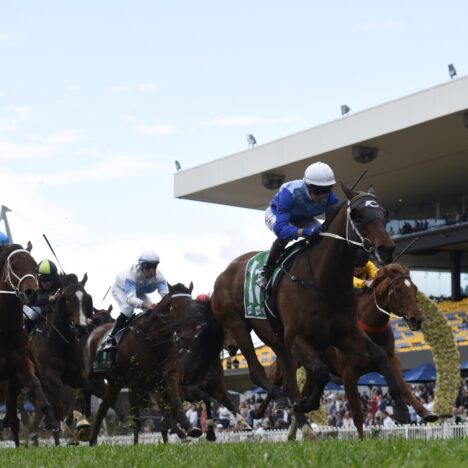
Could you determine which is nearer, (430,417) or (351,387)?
(430,417)

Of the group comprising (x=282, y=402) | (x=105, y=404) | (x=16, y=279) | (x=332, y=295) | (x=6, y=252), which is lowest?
(x=105, y=404)

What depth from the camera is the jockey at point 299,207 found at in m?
8.61

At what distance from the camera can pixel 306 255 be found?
8484mm

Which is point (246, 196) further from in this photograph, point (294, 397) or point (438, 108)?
point (294, 397)

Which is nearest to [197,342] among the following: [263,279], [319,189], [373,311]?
[373,311]

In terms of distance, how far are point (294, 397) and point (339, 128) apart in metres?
24.2

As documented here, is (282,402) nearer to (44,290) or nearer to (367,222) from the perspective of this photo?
(367,222)

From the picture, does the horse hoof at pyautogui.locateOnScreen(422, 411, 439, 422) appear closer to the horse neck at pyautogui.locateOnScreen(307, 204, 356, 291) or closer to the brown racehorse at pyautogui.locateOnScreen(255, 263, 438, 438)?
the horse neck at pyautogui.locateOnScreen(307, 204, 356, 291)

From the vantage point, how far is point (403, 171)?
1410 inches

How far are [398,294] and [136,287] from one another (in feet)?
9.88

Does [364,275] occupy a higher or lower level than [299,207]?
lower

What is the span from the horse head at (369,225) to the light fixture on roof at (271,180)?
27973mm

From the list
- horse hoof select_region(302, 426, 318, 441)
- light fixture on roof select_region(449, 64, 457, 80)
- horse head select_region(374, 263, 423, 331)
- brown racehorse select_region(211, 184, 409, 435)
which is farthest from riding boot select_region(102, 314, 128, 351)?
light fixture on roof select_region(449, 64, 457, 80)

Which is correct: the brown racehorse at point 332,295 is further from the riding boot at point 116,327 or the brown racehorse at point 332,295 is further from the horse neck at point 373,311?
the riding boot at point 116,327
